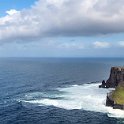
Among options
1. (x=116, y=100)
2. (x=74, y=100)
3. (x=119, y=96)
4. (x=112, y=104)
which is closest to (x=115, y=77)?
(x=74, y=100)

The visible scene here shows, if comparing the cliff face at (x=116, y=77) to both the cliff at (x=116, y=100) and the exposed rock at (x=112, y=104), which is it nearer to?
the cliff at (x=116, y=100)

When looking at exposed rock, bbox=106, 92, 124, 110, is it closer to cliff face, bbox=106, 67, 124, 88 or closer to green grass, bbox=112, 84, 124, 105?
green grass, bbox=112, 84, 124, 105

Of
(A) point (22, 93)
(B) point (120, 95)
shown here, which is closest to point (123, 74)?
(B) point (120, 95)

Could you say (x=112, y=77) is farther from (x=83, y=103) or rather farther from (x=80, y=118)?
(x=80, y=118)

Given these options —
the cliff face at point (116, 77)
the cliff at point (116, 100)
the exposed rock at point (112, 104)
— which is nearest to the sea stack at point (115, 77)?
the cliff face at point (116, 77)

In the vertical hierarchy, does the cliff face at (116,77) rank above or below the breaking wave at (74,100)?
above

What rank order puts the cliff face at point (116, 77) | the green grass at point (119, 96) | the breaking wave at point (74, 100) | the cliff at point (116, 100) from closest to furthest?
the cliff at point (116, 100), the breaking wave at point (74, 100), the green grass at point (119, 96), the cliff face at point (116, 77)

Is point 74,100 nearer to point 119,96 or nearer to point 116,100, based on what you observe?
point 119,96

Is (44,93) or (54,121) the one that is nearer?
(54,121)

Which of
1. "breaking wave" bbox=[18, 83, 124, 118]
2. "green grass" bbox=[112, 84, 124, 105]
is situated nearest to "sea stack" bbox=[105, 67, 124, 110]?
"green grass" bbox=[112, 84, 124, 105]
